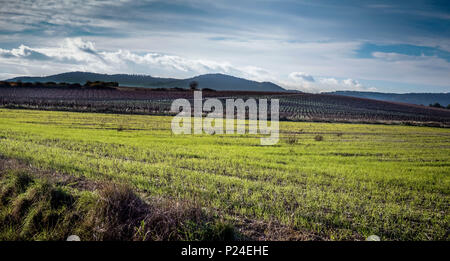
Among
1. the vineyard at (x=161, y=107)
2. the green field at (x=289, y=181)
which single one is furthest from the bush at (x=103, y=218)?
the vineyard at (x=161, y=107)

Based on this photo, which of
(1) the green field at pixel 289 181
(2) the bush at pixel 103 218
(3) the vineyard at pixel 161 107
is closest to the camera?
(2) the bush at pixel 103 218

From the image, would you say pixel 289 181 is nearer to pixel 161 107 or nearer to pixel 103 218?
pixel 103 218

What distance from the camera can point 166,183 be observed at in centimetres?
965

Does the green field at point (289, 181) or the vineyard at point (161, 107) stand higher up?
the vineyard at point (161, 107)

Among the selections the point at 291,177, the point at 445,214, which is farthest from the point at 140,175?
the point at 445,214

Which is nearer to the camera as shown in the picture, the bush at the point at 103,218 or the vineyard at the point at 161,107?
the bush at the point at 103,218

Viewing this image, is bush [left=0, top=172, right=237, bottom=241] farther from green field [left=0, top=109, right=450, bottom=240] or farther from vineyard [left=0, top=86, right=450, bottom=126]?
vineyard [left=0, top=86, right=450, bottom=126]

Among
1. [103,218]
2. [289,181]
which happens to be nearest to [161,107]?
[289,181]

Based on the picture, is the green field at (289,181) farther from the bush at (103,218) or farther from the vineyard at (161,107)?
the vineyard at (161,107)

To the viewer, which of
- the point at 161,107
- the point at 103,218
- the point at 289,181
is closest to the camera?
Result: the point at 103,218

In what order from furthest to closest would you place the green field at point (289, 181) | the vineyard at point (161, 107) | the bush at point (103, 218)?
the vineyard at point (161, 107) < the green field at point (289, 181) < the bush at point (103, 218)

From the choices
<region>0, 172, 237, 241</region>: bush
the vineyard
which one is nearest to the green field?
<region>0, 172, 237, 241</region>: bush

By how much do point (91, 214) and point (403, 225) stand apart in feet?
25.8
